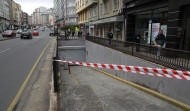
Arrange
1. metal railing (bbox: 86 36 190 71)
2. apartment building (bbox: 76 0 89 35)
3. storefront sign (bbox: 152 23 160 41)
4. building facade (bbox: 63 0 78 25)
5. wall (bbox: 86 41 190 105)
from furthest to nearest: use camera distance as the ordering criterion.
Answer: building facade (bbox: 63 0 78 25) < apartment building (bbox: 76 0 89 35) < storefront sign (bbox: 152 23 160 41) < metal railing (bbox: 86 36 190 71) < wall (bbox: 86 41 190 105)

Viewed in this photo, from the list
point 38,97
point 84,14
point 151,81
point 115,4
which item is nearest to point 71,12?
point 84,14

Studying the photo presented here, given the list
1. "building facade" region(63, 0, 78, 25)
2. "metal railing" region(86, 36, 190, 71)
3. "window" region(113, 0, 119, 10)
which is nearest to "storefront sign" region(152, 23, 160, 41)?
"metal railing" region(86, 36, 190, 71)

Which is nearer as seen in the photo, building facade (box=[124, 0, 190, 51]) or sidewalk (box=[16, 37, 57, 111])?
sidewalk (box=[16, 37, 57, 111])

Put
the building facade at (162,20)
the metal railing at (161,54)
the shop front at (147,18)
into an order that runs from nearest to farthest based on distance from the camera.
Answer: the metal railing at (161,54) < the building facade at (162,20) < the shop front at (147,18)

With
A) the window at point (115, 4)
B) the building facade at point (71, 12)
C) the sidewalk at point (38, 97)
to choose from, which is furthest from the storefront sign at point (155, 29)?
the building facade at point (71, 12)

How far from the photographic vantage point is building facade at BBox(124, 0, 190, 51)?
30.6ft

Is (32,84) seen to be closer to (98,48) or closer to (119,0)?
(98,48)

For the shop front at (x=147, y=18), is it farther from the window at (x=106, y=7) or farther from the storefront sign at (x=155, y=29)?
the window at (x=106, y=7)

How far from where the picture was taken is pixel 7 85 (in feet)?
20.5

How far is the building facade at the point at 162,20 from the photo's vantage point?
932cm

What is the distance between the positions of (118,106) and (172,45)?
21.5ft

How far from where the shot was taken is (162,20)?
1191cm

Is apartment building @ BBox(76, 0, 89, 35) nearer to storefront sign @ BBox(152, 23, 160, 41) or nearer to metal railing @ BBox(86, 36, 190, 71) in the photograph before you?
storefront sign @ BBox(152, 23, 160, 41)

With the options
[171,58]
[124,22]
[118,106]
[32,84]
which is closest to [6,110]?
[32,84]
